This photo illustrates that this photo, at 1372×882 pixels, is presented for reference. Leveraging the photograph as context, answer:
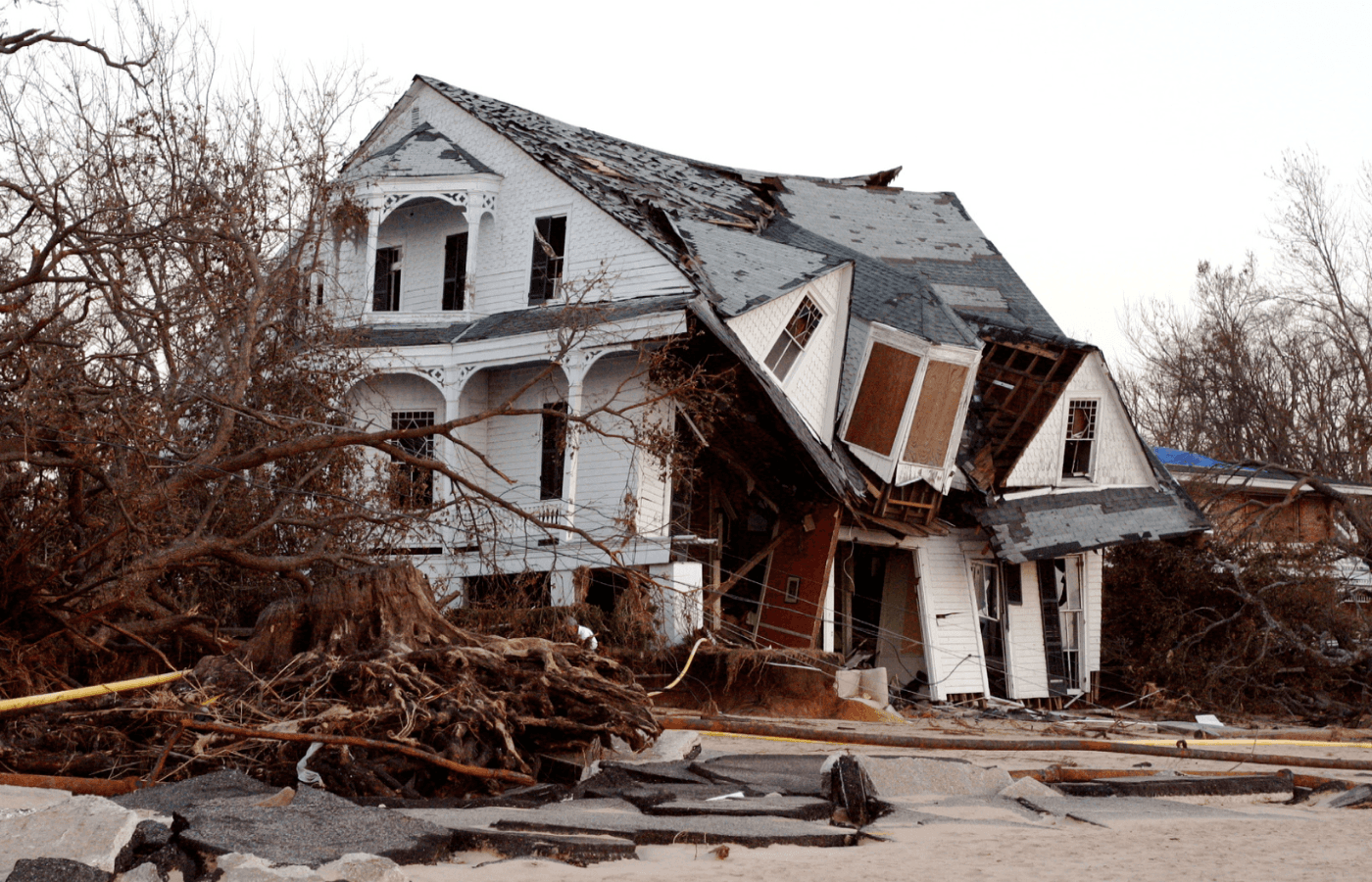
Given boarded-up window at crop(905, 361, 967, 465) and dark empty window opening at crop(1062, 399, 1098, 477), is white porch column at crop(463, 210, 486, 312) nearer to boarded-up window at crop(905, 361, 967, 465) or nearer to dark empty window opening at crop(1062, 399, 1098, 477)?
boarded-up window at crop(905, 361, 967, 465)

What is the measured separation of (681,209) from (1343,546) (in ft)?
47.3

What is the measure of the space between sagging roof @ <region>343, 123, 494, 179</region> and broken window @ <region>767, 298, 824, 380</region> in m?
5.28

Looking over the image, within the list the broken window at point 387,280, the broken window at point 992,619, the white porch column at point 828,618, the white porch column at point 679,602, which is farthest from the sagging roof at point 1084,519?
the broken window at point 387,280

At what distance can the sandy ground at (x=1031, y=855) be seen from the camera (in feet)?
18.6

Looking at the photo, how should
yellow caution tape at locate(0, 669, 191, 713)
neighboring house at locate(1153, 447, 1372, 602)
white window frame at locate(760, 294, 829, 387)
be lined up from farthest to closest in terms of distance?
neighboring house at locate(1153, 447, 1372, 602)
white window frame at locate(760, 294, 829, 387)
yellow caution tape at locate(0, 669, 191, 713)

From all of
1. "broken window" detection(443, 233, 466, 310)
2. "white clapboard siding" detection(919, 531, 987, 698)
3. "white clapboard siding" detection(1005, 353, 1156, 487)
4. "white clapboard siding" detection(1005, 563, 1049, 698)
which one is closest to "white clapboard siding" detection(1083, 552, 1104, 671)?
"white clapboard siding" detection(1005, 563, 1049, 698)

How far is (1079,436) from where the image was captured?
22531 mm

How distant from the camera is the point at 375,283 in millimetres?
21047

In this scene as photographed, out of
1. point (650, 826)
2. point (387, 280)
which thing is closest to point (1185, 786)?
point (650, 826)

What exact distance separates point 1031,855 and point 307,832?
137 inches

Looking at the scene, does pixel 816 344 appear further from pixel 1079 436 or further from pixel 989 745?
pixel 989 745

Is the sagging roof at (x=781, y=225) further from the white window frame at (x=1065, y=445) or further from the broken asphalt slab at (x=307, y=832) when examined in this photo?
the broken asphalt slab at (x=307, y=832)

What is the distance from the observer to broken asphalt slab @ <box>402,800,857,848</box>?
6312 millimetres

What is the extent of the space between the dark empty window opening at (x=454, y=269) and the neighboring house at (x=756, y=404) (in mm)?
38
